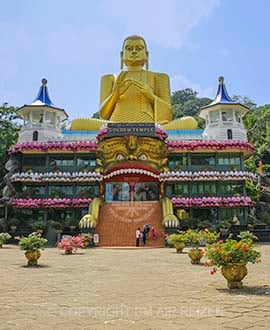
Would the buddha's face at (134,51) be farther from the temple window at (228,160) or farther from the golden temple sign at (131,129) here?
the temple window at (228,160)

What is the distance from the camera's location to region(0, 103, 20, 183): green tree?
3834 centimetres

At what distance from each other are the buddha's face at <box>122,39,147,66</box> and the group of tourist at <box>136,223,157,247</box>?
17120 millimetres

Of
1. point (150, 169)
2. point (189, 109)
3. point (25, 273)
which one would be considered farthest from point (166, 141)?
point (189, 109)

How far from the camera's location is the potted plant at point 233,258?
8484 mm

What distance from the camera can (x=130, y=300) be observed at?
298 inches

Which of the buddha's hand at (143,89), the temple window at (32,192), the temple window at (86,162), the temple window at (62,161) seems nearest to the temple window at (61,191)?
the temple window at (32,192)

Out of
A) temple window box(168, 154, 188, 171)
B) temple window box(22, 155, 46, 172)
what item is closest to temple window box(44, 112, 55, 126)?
temple window box(22, 155, 46, 172)

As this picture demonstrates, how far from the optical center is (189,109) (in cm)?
8994

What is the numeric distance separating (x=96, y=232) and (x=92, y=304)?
1877 cm

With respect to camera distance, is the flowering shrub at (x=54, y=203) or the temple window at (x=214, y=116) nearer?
the flowering shrub at (x=54, y=203)

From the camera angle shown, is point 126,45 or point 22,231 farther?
point 126,45

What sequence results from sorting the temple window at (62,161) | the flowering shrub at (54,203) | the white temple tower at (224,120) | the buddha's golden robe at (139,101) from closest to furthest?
1. the flowering shrub at (54,203)
2. the temple window at (62,161)
3. the white temple tower at (224,120)
4. the buddha's golden robe at (139,101)

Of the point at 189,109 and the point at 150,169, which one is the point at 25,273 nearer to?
the point at 150,169

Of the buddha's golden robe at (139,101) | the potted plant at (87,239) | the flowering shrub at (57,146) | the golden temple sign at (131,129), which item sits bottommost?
the potted plant at (87,239)
